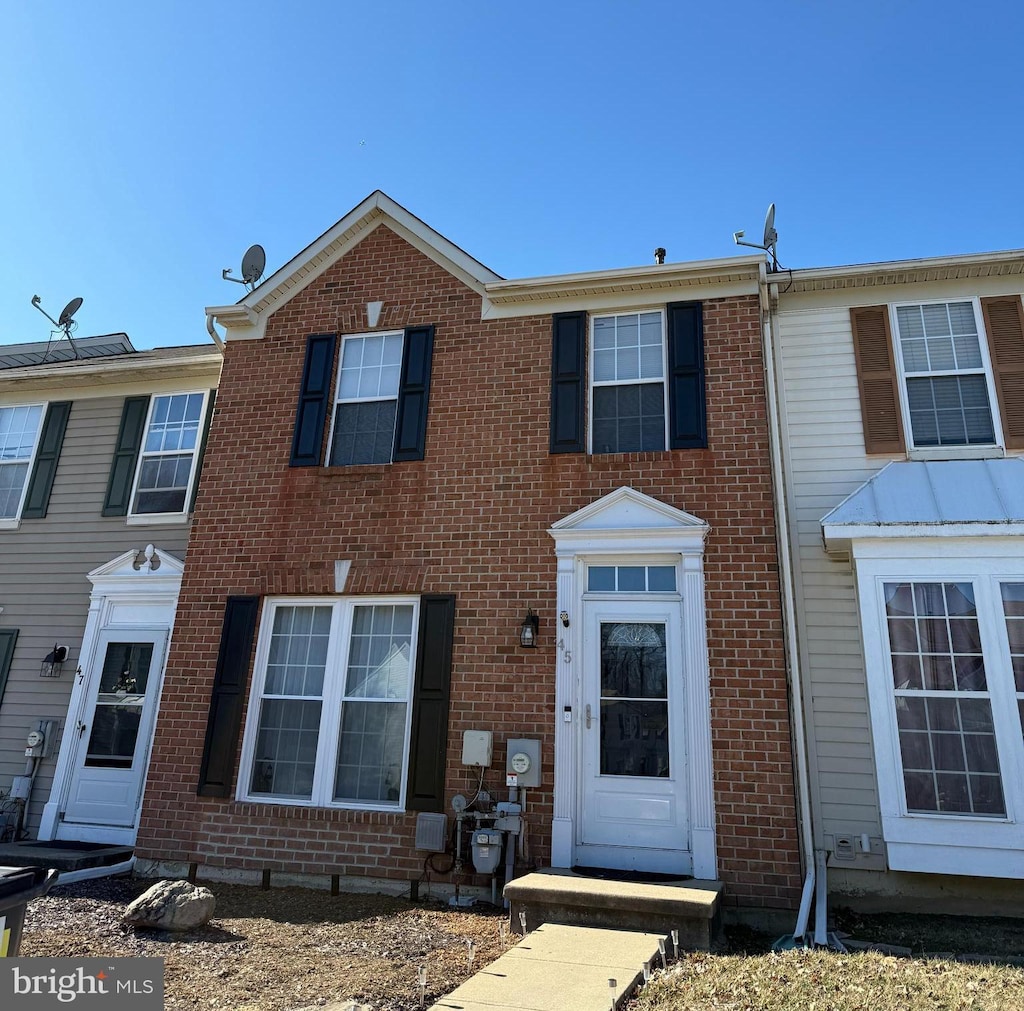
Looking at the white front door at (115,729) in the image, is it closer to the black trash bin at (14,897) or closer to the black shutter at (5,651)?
the black shutter at (5,651)

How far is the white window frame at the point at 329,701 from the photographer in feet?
23.4

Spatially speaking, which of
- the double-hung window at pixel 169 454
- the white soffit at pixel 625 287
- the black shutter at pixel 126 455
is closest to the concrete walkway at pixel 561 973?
the white soffit at pixel 625 287

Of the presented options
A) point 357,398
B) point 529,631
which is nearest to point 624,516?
point 529,631

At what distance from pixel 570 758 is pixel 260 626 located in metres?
3.29

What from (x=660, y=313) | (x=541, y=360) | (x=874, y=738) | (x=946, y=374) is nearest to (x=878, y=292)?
(x=946, y=374)

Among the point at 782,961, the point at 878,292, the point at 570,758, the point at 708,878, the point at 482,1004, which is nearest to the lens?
the point at 482,1004

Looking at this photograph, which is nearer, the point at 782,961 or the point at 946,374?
the point at 782,961

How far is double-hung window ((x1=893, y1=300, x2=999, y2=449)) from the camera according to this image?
7344mm

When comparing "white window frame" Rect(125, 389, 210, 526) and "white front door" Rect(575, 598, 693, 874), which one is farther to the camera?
"white window frame" Rect(125, 389, 210, 526)

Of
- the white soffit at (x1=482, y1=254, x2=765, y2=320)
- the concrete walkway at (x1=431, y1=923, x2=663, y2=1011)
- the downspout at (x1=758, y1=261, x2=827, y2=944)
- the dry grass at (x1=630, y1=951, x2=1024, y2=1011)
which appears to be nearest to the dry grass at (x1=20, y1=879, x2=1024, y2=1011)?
the dry grass at (x1=630, y1=951, x2=1024, y2=1011)

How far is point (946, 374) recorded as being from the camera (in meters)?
7.51

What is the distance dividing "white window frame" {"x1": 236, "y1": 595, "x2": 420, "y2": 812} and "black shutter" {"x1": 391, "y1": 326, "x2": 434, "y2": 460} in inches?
59.8

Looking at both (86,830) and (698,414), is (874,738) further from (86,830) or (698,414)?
(86,830)

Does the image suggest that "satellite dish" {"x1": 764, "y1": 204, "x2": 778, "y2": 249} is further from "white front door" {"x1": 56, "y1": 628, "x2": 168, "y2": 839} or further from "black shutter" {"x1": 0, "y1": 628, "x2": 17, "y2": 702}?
"black shutter" {"x1": 0, "y1": 628, "x2": 17, "y2": 702}
